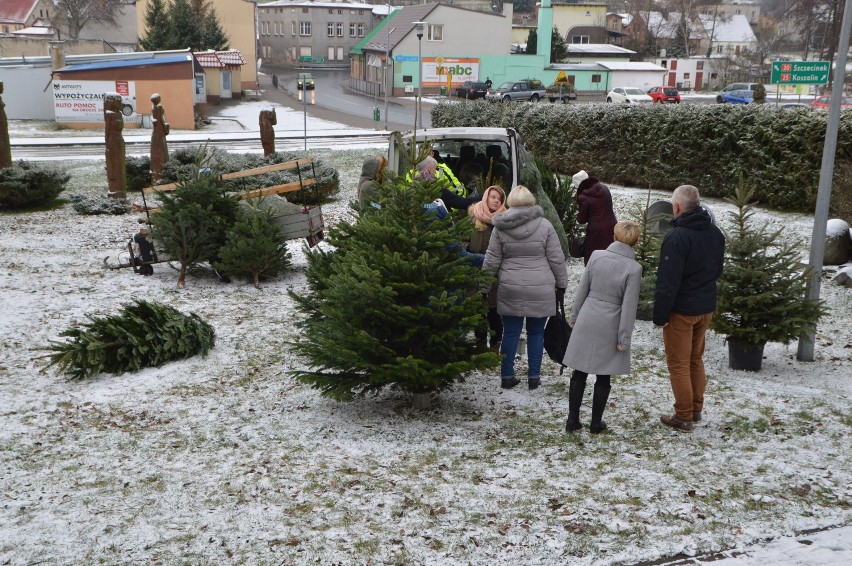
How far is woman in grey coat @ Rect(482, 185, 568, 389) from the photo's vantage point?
6867 millimetres

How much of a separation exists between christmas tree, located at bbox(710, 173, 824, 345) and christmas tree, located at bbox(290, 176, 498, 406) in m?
2.69

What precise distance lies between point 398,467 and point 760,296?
12.7 ft

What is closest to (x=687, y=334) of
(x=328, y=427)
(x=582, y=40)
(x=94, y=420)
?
(x=328, y=427)

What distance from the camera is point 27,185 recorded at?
17562 mm

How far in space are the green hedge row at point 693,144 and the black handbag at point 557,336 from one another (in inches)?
350

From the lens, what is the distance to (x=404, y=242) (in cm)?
627

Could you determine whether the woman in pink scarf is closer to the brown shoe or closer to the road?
the brown shoe

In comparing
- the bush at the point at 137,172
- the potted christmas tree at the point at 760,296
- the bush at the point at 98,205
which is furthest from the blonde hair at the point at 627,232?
the bush at the point at 137,172

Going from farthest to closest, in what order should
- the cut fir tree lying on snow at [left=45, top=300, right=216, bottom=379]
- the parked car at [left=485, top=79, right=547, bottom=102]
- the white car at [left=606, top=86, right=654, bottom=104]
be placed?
the parked car at [left=485, top=79, right=547, bottom=102]
the white car at [left=606, top=86, right=654, bottom=104]
the cut fir tree lying on snow at [left=45, top=300, right=216, bottom=379]

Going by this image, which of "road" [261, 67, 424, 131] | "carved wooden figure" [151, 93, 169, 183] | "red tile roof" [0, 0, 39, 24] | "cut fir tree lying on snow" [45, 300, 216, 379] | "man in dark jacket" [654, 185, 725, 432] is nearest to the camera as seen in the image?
"man in dark jacket" [654, 185, 725, 432]

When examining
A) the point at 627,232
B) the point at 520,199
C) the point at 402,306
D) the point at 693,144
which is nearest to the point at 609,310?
the point at 627,232

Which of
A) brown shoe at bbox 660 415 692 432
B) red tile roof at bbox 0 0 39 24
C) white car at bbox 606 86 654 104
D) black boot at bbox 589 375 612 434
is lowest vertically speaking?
brown shoe at bbox 660 415 692 432

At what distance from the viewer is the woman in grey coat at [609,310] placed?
5.92 meters

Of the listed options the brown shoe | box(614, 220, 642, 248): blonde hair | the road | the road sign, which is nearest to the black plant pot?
the brown shoe
